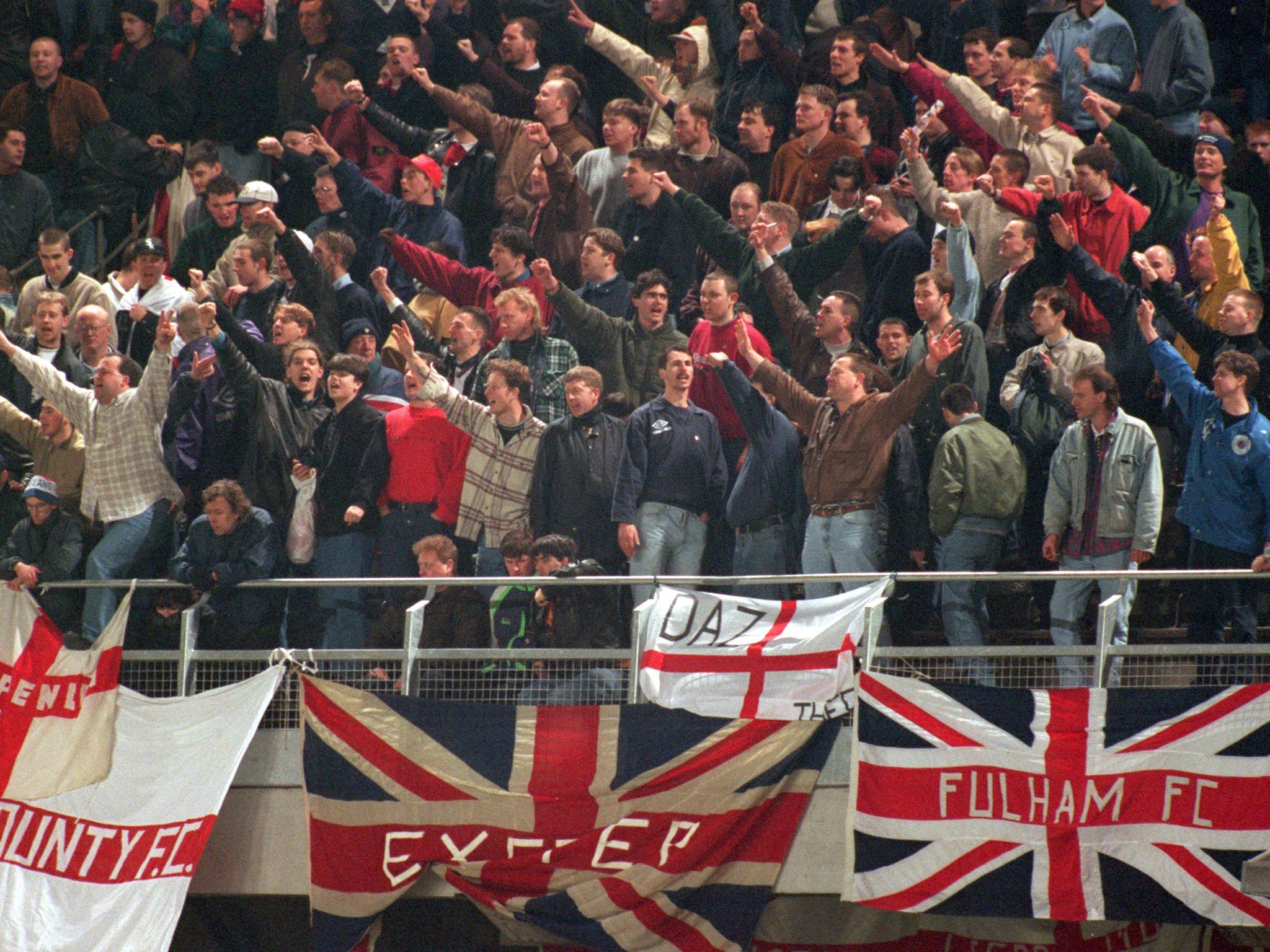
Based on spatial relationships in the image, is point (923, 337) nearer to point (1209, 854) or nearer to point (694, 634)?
point (694, 634)

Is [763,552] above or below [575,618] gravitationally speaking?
above

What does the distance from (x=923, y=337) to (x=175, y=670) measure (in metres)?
4.15

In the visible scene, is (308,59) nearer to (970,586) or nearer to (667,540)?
(667,540)

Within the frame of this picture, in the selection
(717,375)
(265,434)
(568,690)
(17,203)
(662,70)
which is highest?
(662,70)

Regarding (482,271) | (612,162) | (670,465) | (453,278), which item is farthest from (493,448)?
(612,162)

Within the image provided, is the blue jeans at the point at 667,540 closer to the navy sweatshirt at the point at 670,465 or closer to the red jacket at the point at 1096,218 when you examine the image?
the navy sweatshirt at the point at 670,465

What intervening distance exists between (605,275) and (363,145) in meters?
3.02

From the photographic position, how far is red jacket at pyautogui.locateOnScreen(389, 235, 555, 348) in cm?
1133

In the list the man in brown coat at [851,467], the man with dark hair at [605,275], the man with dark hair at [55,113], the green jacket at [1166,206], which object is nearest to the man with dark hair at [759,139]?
the man with dark hair at [605,275]

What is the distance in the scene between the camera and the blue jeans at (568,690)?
8.68m

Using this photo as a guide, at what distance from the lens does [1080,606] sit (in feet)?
29.0

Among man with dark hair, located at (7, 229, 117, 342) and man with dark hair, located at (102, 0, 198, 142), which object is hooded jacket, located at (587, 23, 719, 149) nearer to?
man with dark hair, located at (102, 0, 198, 142)

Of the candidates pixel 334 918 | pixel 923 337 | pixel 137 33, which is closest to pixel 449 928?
pixel 334 918

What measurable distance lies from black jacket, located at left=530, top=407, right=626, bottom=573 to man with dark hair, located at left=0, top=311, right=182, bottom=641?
1.94 m
